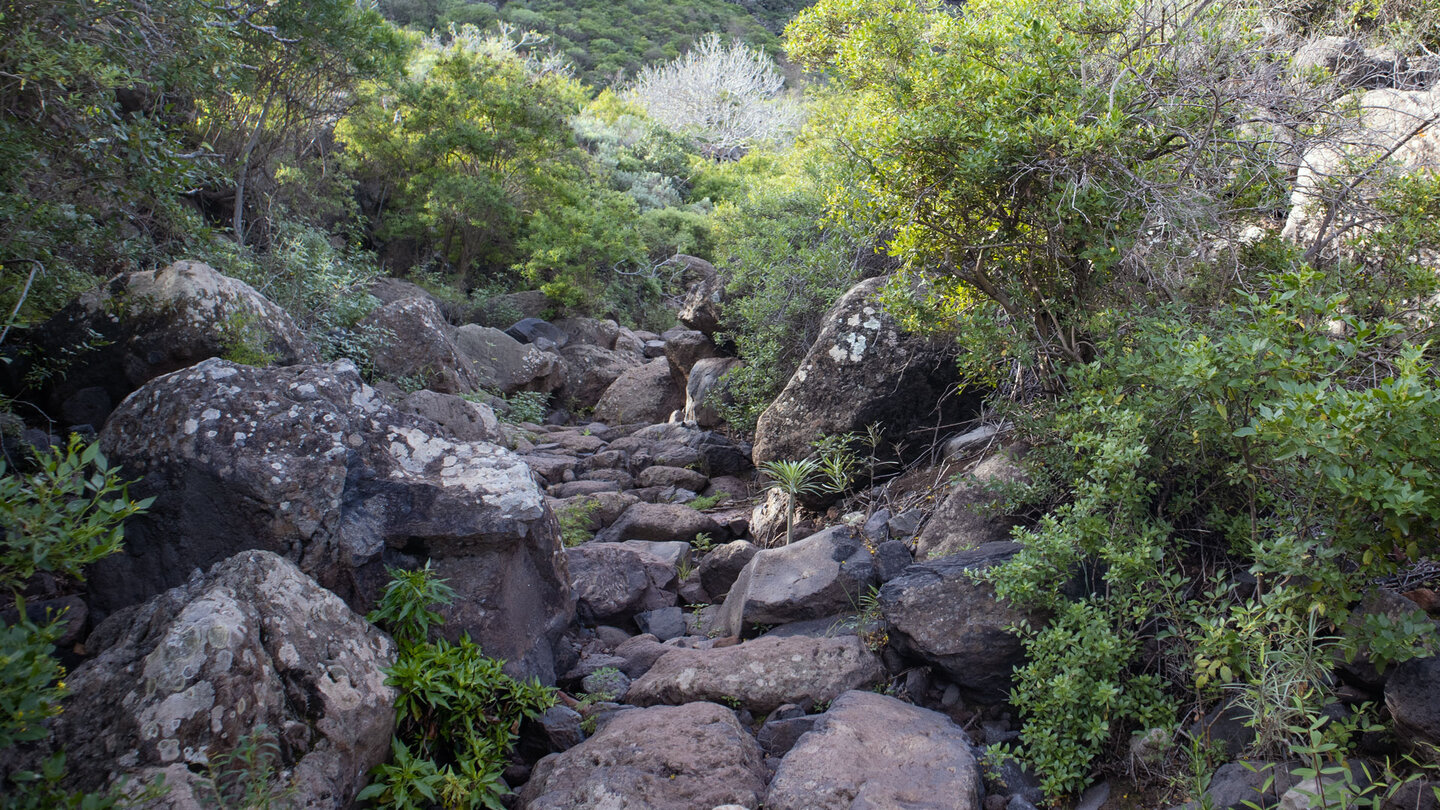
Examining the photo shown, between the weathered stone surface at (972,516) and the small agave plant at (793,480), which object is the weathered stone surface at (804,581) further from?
the small agave plant at (793,480)

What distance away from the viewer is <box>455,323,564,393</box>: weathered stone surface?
13.8 metres

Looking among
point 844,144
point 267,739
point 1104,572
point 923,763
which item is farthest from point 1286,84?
point 267,739

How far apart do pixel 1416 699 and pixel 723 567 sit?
4.12 metres

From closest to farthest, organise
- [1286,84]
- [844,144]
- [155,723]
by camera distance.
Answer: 1. [155,723]
2. [1286,84]
3. [844,144]

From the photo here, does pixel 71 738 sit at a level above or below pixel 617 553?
above

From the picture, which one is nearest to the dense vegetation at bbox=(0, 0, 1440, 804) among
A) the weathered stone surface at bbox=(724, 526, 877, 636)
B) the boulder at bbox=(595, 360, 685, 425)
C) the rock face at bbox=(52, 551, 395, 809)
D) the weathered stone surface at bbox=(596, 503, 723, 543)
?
the rock face at bbox=(52, 551, 395, 809)

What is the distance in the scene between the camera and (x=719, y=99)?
34.2 metres

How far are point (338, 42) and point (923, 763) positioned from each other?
472 inches

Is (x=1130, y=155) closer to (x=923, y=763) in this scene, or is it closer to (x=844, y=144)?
(x=844, y=144)

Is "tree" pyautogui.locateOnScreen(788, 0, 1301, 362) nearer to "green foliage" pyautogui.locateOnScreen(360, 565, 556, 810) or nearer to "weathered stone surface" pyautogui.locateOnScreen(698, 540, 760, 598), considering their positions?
"weathered stone surface" pyautogui.locateOnScreen(698, 540, 760, 598)

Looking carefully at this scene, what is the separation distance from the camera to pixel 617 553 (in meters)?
6.16

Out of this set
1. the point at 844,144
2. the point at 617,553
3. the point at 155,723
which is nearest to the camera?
the point at 155,723

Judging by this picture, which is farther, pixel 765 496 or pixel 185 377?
pixel 765 496

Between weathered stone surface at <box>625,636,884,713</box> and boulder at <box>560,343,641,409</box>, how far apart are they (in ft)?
35.0
